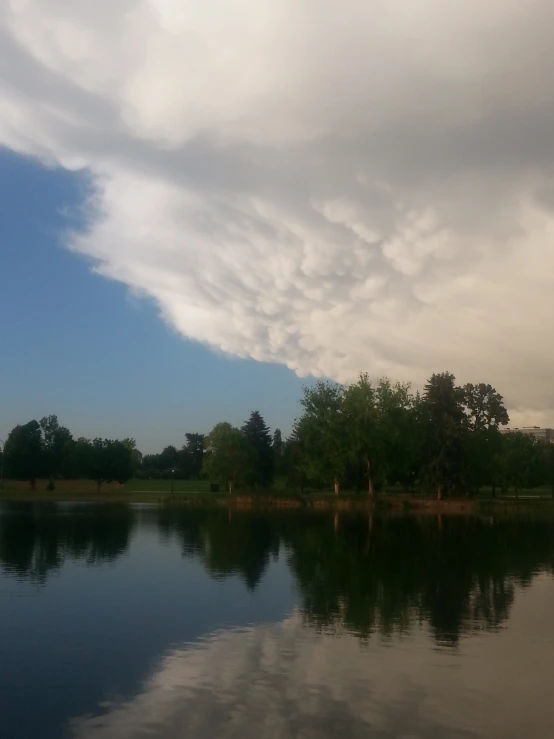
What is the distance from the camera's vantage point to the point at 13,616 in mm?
15180

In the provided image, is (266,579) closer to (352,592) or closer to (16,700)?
(352,592)

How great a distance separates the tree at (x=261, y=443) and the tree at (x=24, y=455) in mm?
32796

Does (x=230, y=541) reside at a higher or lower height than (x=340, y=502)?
lower

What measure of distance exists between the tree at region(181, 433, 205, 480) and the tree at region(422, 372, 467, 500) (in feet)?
312

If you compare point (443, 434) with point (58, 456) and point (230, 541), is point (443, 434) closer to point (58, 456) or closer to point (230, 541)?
point (230, 541)

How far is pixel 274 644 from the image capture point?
1301cm

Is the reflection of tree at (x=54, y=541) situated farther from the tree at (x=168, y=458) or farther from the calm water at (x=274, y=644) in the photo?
the tree at (x=168, y=458)

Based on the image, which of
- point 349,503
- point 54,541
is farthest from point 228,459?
point 54,541

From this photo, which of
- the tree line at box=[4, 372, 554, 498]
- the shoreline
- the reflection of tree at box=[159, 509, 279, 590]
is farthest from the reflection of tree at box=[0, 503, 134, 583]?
the tree line at box=[4, 372, 554, 498]

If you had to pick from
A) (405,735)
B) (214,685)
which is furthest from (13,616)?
(405,735)

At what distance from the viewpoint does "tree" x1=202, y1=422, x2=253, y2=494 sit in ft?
280

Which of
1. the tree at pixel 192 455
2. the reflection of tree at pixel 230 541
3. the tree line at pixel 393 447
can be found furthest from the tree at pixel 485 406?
the tree at pixel 192 455

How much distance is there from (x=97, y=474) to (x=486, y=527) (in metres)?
65.4

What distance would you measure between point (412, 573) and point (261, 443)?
2949 inches
